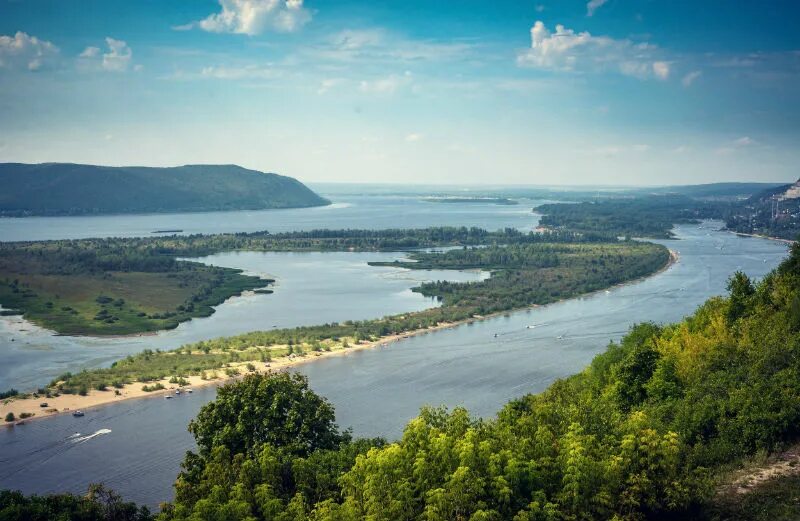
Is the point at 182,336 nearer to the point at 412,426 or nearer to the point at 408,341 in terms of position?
the point at 408,341

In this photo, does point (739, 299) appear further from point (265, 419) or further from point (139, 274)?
point (139, 274)

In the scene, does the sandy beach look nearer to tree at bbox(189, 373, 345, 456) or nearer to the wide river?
the wide river

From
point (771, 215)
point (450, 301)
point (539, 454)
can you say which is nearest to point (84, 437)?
point (539, 454)

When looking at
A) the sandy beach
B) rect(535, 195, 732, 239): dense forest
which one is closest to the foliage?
the sandy beach

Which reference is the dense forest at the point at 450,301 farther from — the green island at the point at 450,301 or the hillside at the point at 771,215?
the hillside at the point at 771,215

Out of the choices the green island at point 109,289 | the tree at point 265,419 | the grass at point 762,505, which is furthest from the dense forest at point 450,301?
the grass at point 762,505

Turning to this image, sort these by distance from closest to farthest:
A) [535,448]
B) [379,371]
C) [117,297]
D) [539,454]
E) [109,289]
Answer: [539,454] → [535,448] → [379,371] → [117,297] → [109,289]
